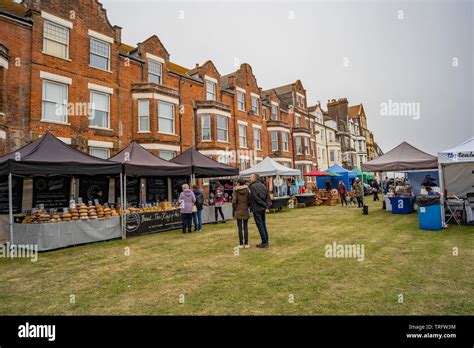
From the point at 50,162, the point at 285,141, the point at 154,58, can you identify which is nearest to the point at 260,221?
the point at 50,162

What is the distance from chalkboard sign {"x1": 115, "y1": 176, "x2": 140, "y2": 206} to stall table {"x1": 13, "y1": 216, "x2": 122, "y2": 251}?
232 inches

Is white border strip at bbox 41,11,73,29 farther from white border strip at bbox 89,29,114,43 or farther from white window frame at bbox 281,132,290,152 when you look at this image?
white window frame at bbox 281,132,290,152

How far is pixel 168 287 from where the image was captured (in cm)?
525

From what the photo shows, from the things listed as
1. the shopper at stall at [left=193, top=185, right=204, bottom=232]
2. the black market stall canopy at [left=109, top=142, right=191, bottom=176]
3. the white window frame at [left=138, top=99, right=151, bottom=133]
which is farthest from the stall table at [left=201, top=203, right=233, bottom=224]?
the white window frame at [left=138, top=99, right=151, bottom=133]

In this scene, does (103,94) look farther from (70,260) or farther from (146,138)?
(70,260)

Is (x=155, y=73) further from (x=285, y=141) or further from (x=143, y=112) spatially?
(x=285, y=141)

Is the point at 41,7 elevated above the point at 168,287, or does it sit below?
above

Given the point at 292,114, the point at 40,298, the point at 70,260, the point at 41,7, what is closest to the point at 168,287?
the point at 40,298

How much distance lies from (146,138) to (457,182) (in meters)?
18.8

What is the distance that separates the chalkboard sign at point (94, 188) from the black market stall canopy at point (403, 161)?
1432 cm

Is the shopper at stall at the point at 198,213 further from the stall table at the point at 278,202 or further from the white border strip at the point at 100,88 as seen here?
the white border strip at the point at 100,88

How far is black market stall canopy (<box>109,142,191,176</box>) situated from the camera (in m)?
11.3
